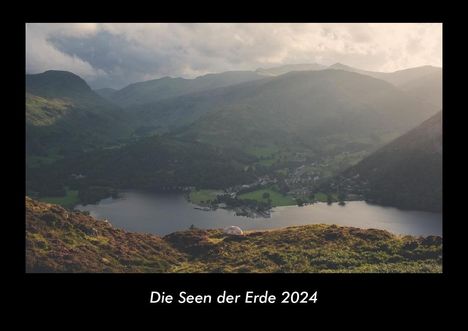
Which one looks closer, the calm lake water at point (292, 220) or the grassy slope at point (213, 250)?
the grassy slope at point (213, 250)

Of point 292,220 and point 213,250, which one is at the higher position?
point 292,220

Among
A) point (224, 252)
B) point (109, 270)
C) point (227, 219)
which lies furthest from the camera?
point (227, 219)

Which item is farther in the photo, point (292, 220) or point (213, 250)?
point (292, 220)

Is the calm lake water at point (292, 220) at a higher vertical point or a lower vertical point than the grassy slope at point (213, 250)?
higher

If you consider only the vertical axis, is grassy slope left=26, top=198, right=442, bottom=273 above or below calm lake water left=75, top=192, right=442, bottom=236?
below

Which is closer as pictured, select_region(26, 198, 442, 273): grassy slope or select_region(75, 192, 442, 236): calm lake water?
select_region(26, 198, 442, 273): grassy slope
